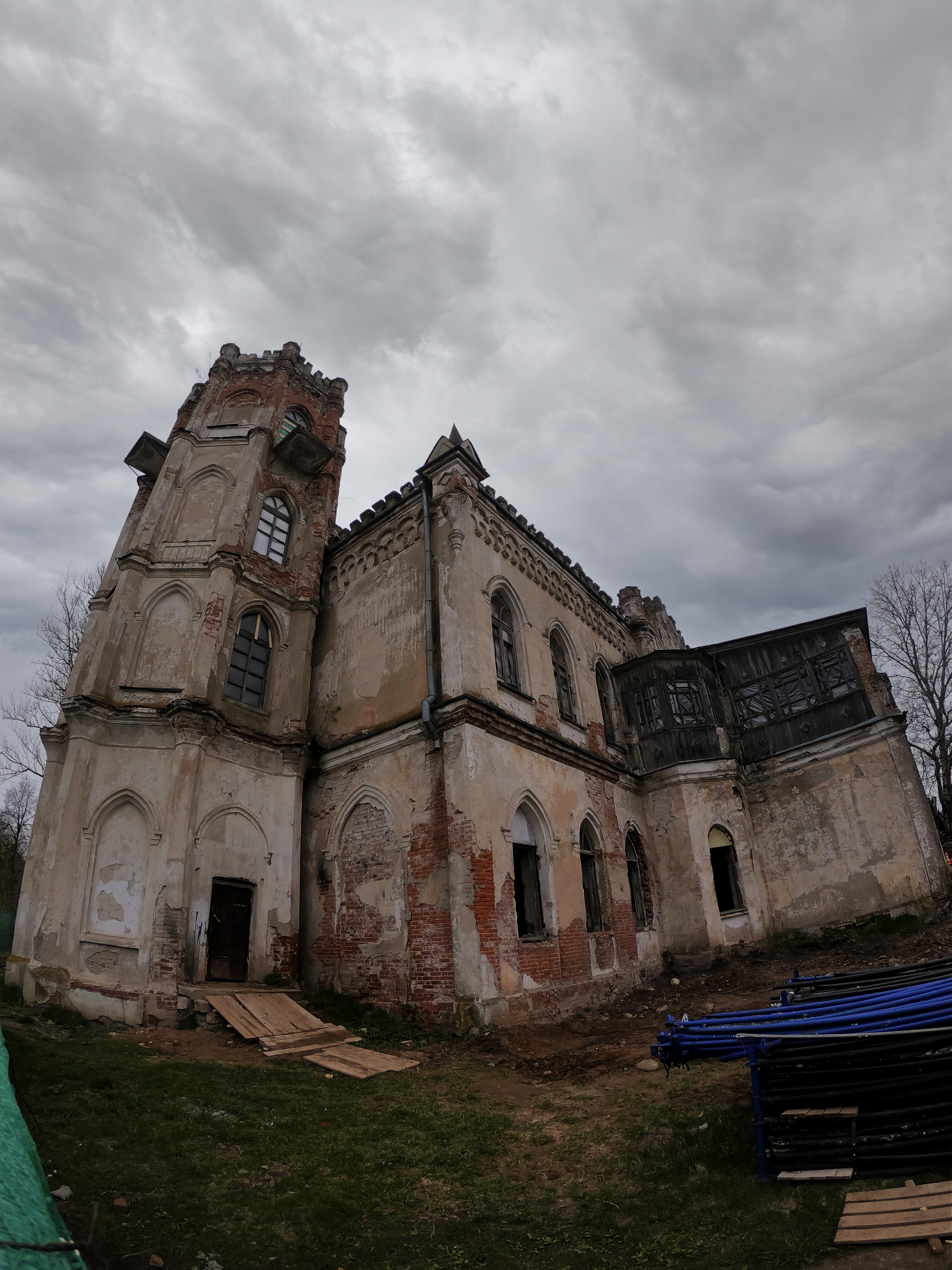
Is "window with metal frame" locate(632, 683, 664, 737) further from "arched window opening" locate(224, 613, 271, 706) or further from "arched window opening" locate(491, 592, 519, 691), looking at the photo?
"arched window opening" locate(224, 613, 271, 706)

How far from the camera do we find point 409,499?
15156 millimetres

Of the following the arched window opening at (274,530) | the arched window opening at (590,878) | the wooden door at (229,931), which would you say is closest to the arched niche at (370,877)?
the wooden door at (229,931)

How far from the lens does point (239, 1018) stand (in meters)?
9.99

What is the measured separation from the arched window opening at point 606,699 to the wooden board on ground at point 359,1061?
405 inches

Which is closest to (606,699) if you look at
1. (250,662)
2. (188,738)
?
(250,662)

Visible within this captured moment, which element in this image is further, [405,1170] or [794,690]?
[794,690]

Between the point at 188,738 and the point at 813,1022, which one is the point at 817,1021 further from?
the point at 188,738

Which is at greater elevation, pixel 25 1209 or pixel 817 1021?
pixel 817 1021

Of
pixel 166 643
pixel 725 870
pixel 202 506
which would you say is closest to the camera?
pixel 166 643

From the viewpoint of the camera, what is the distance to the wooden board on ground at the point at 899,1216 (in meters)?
3.48

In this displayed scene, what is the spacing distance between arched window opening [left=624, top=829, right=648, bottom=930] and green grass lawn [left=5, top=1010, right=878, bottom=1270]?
811 cm

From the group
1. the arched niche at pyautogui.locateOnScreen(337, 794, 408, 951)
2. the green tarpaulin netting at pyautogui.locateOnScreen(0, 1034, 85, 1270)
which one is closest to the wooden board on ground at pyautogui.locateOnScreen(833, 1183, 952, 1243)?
the green tarpaulin netting at pyautogui.locateOnScreen(0, 1034, 85, 1270)

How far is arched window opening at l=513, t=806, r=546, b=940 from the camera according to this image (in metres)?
12.3

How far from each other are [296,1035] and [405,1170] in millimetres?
4817
